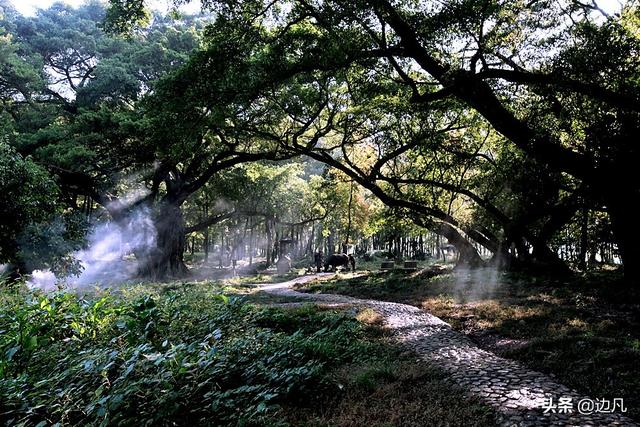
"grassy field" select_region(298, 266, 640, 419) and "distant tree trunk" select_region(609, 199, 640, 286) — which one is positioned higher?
"distant tree trunk" select_region(609, 199, 640, 286)

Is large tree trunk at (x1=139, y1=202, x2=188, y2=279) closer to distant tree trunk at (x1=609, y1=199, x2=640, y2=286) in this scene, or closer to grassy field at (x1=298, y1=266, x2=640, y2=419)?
grassy field at (x1=298, y1=266, x2=640, y2=419)

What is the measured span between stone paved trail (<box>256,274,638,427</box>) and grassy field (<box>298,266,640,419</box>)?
1.00 feet

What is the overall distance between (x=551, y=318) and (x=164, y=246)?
20.6m

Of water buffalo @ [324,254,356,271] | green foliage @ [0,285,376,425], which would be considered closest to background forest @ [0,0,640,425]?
green foliage @ [0,285,376,425]

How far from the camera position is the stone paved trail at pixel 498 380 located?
3807 millimetres

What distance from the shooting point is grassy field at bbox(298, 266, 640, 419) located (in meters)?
4.96

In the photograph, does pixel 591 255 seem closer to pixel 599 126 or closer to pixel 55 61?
pixel 599 126

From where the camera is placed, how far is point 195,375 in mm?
3338

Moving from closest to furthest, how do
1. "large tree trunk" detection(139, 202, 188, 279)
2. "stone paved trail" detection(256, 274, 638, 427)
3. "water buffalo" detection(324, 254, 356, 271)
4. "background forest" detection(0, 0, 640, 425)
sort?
"stone paved trail" detection(256, 274, 638, 427)
"background forest" detection(0, 0, 640, 425)
"large tree trunk" detection(139, 202, 188, 279)
"water buffalo" detection(324, 254, 356, 271)

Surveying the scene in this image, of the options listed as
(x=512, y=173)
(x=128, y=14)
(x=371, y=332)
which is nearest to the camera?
(x=371, y=332)

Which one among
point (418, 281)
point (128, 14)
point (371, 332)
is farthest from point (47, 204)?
point (418, 281)

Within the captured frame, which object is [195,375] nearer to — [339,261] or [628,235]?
[628,235]

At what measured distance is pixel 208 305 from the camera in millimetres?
6715

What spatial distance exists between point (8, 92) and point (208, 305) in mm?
20542
